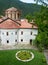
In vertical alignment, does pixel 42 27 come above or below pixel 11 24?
below

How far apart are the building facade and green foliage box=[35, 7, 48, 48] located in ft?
4.39

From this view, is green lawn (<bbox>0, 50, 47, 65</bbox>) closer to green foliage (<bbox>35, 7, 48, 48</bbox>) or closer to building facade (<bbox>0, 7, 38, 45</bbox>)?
green foliage (<bbox>35, 7, 48, 48</bbox>)

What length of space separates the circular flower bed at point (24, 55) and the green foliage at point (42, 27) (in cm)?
474

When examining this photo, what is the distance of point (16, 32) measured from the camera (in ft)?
171

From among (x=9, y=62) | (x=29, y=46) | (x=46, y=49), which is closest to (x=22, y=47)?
(x=29, y=46)

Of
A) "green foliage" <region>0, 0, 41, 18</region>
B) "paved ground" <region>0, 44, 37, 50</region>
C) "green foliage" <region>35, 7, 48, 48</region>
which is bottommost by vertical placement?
"green foliage" <region>0, 0, 41, 18</region>

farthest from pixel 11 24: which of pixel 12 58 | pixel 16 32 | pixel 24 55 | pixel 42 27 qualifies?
pixel 12 58

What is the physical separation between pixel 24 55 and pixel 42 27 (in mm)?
10401

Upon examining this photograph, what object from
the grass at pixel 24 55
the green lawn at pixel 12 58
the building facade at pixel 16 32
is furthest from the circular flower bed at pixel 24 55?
the building facade at pixel 16 32

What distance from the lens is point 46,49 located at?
162 ft

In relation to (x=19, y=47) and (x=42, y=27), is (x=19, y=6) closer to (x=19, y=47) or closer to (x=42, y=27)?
(x=42, y=27)

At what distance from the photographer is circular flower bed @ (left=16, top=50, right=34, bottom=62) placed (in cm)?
4341

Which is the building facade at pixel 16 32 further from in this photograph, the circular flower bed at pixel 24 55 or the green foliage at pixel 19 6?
the green foliage at pixel 19 6

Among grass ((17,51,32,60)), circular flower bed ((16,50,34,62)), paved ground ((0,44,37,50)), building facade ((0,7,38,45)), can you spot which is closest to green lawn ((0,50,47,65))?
circular flower bed ((16,50,34,62))
